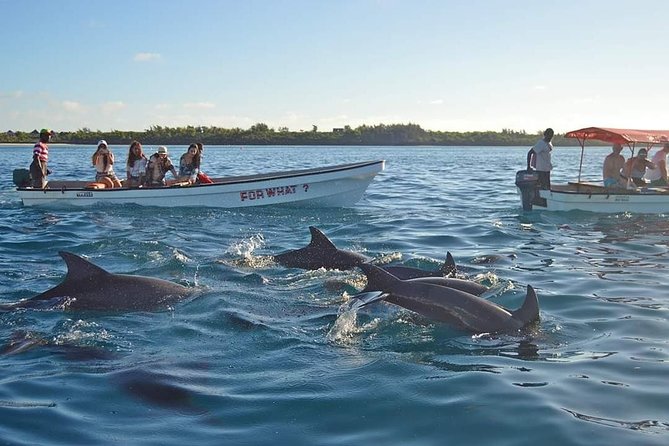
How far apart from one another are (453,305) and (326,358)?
1863 millimetres

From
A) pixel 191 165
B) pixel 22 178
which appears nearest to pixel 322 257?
pixel 191 165

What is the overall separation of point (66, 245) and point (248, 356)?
9.07 metres

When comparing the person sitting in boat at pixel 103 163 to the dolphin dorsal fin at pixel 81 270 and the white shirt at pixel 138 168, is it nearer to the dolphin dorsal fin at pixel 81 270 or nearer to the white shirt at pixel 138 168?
the white shirt at pixel 138 168

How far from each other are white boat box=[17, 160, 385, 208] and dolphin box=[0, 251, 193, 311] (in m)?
11.8

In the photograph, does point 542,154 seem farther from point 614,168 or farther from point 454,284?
point 454,284

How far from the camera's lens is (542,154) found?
21.4 meters

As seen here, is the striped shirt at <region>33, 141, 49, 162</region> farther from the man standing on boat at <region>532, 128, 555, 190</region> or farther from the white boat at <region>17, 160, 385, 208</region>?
the man standing on boat at <region>532, 128, 555, 190</region>

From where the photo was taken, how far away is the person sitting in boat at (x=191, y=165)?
75.3 ft

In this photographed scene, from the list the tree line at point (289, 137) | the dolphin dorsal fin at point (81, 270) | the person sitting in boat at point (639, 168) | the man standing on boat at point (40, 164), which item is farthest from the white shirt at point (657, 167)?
the tree line at point (289, 137)

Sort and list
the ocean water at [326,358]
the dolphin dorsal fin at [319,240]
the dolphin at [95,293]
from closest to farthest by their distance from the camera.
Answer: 1. the ocean water at [326,358]
2. the dolphin at [95,293]
3. the dolphin dorsal fin at [319,240]

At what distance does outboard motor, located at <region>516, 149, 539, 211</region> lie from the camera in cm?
2177

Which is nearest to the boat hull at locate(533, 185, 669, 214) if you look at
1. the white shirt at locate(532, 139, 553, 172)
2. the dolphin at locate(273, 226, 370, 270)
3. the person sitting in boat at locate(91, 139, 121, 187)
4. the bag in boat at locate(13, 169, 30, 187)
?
the white shirt at locate(532, 139, 553, 172)

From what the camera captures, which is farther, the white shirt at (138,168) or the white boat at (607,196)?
the white shirt at (138,168)

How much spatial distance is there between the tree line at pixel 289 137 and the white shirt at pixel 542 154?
9481 centimetres
